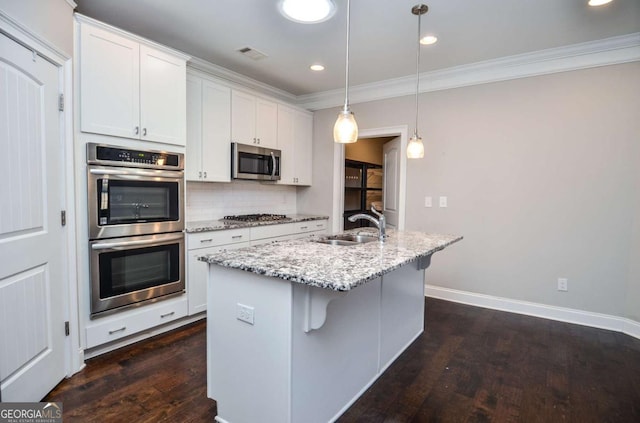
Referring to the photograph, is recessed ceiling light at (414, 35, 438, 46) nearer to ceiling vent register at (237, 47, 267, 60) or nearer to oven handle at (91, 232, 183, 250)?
ceiling vent register at (237, 47, 267, 60)

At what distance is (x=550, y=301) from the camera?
3.26 meters

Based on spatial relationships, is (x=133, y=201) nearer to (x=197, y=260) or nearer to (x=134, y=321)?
(x=197, y=260)

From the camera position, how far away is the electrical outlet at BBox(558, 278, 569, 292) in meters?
3.18

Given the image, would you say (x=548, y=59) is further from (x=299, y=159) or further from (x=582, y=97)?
(x=299, y=159)

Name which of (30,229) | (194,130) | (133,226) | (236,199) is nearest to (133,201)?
(133,226)

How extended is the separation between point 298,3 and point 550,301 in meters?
3.50

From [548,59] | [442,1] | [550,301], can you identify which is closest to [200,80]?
[442,1]

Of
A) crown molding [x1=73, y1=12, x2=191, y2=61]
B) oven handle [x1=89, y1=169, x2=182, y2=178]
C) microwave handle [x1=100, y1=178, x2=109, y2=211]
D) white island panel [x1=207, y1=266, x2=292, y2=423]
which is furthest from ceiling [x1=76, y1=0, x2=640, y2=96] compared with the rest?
white island panel [x1=207, y1=266, x2=292, y2=423]

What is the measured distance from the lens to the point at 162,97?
2672mm

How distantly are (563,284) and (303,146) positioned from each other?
339cm

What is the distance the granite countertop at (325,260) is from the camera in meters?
1.30

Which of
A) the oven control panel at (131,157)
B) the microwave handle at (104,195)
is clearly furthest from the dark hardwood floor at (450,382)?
the oven control panel at (131,157)

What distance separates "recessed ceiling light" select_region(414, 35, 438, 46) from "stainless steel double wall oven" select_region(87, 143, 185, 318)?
7.80 ft

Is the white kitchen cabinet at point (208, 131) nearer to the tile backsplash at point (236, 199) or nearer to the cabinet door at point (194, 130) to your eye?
the cabinet door at point (194, 130)
